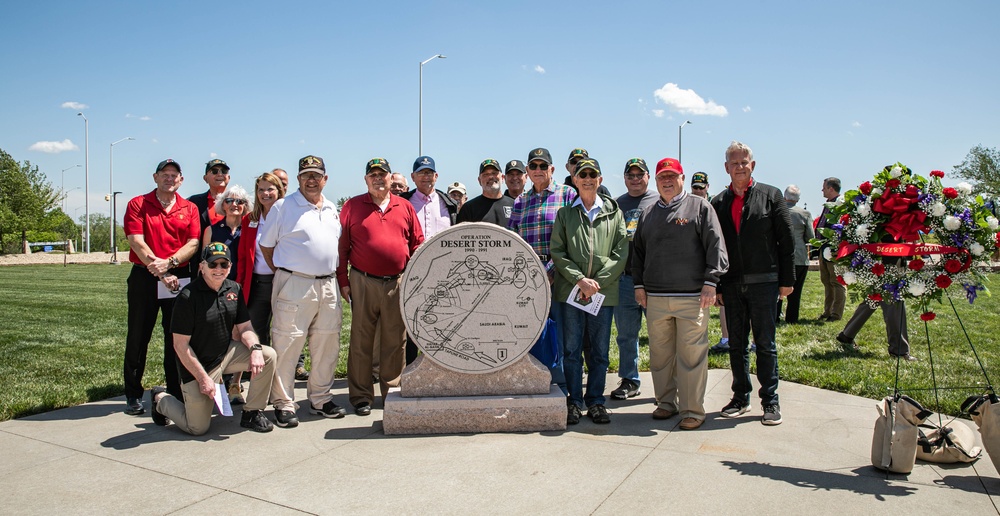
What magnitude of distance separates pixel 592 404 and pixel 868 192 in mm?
2417

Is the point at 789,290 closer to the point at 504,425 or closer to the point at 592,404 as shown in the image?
the point at 592,404

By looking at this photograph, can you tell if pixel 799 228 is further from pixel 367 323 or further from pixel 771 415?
pixel 367 323

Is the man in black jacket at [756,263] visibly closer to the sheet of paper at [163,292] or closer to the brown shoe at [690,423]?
the brown shoe at [690,423]

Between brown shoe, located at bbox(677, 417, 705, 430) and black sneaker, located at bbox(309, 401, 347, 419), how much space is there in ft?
8.54

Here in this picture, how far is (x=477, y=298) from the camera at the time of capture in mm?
4926

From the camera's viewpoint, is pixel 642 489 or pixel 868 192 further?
pixel 868 192

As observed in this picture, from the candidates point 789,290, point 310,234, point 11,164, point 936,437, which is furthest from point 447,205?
point 11,164

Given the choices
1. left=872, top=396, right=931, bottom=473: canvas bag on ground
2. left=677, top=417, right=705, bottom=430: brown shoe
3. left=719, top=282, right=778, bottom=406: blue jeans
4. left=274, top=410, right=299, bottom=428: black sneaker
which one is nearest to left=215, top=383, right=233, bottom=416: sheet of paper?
left=274, top=410, right=299, bottom=428: black sneaker

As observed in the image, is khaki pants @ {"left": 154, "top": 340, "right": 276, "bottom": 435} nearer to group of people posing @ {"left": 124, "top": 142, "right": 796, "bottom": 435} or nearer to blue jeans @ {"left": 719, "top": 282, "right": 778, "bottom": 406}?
group of people posing @ {"left": 124, "top": 142, "right": 796, "bottom": 435}

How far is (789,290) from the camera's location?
4.98 meters

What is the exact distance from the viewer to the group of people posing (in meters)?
4.86

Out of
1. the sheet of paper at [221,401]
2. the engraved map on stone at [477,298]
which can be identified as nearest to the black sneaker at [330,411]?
the sheet of paper at [221,401]

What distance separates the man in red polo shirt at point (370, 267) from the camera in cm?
529

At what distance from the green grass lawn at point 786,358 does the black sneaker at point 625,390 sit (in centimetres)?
128
